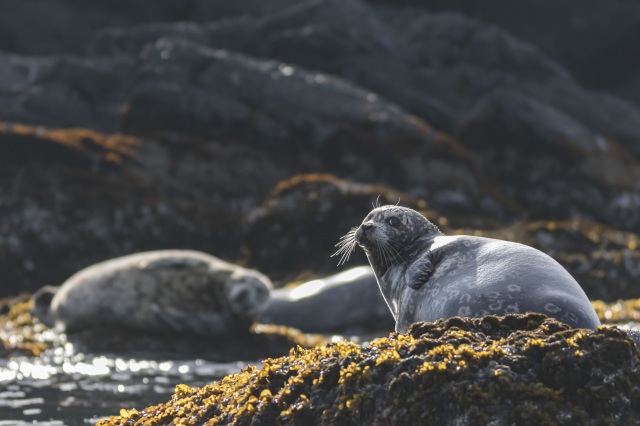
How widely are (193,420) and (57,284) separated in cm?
1355

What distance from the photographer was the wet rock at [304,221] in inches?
690

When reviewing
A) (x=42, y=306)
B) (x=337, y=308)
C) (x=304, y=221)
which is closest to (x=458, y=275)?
(x=337, y=308)

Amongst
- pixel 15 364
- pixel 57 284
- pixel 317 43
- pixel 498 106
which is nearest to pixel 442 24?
pixel 317 43

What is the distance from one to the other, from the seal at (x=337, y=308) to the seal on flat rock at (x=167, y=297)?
3.82ft

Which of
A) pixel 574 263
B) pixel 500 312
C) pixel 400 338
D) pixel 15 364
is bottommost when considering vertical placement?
pixel 574 263

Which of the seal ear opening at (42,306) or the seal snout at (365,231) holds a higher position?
the seal snout at (365,231)

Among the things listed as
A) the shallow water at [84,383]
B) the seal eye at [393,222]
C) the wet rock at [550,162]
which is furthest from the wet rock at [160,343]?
the wet rock at [550,162]

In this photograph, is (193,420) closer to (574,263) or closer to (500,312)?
(500,312)

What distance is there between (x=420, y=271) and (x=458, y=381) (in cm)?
275

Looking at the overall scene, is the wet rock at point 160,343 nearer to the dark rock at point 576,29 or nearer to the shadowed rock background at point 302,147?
the shadowed rock background at point 302,147

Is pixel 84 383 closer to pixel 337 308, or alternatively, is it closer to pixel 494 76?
pixel 337 308

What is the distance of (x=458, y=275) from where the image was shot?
639cm

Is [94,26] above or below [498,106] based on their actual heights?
above

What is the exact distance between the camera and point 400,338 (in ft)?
14.9
